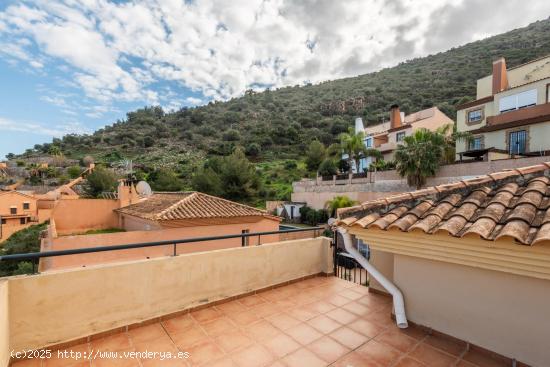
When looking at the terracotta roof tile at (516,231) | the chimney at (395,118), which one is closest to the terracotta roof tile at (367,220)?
the terracotta roof tile at (516,231)

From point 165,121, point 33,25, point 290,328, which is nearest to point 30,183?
point 165,121

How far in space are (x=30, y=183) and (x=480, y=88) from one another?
190ft

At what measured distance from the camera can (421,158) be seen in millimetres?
16016

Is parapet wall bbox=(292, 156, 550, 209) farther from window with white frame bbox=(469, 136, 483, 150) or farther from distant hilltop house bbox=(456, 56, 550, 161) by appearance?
window with white frame bbox=(469, 136, 483, 150)

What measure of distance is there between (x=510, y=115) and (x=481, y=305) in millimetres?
20896

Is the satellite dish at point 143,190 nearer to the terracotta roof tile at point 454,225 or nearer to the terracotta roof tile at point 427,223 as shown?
the terracotta roof tile at point 427,223

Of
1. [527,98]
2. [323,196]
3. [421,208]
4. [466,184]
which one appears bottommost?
[323,196]

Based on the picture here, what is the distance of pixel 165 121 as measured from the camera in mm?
61688

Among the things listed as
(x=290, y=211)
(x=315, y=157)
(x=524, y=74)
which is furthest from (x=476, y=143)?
(x=315, y=157)

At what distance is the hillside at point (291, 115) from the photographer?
40.9 metres

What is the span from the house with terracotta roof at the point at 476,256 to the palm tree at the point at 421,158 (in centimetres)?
1453

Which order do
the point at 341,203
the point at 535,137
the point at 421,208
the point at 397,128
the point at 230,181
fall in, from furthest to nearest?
the point at 397,128
the point at 230,181
the point at 341,203
the point at 535,137
the point at 421,208

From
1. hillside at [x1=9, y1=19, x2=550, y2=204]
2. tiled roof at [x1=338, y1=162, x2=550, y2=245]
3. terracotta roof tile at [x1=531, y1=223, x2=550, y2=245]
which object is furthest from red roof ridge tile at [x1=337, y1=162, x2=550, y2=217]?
hillside at [x1=9, y1=19, x2=550, y2=204]

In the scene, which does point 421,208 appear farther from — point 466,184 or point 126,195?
point 126,195
